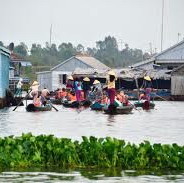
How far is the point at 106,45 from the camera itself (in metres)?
164

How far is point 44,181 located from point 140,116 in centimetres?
2420

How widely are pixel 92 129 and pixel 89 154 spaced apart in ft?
42.8

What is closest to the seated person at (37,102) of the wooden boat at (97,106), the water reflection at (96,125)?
the water reflection at (96,125)

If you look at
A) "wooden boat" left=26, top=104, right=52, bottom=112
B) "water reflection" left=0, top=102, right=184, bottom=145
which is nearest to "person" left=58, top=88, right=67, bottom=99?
"water reflection" left=0, top=102, right=184, bottom=145

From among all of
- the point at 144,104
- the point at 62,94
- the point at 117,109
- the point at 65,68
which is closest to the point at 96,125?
the point at 117,109

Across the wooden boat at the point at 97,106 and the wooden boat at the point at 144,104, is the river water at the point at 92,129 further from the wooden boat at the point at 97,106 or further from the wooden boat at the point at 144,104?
the wooden boat at the point at 144,104

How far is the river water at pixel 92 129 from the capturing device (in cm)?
1645

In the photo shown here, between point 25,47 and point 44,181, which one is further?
point 25,47

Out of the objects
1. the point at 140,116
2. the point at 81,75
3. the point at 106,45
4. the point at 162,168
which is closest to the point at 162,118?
the point at 140,116

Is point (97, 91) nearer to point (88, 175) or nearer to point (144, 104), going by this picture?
point (144, 104)

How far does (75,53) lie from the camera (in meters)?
120

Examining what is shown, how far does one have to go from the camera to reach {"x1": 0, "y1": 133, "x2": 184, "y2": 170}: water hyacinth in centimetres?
1734

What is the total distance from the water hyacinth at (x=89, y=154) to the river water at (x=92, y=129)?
0.44m

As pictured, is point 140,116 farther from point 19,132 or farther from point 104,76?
point 104,76
